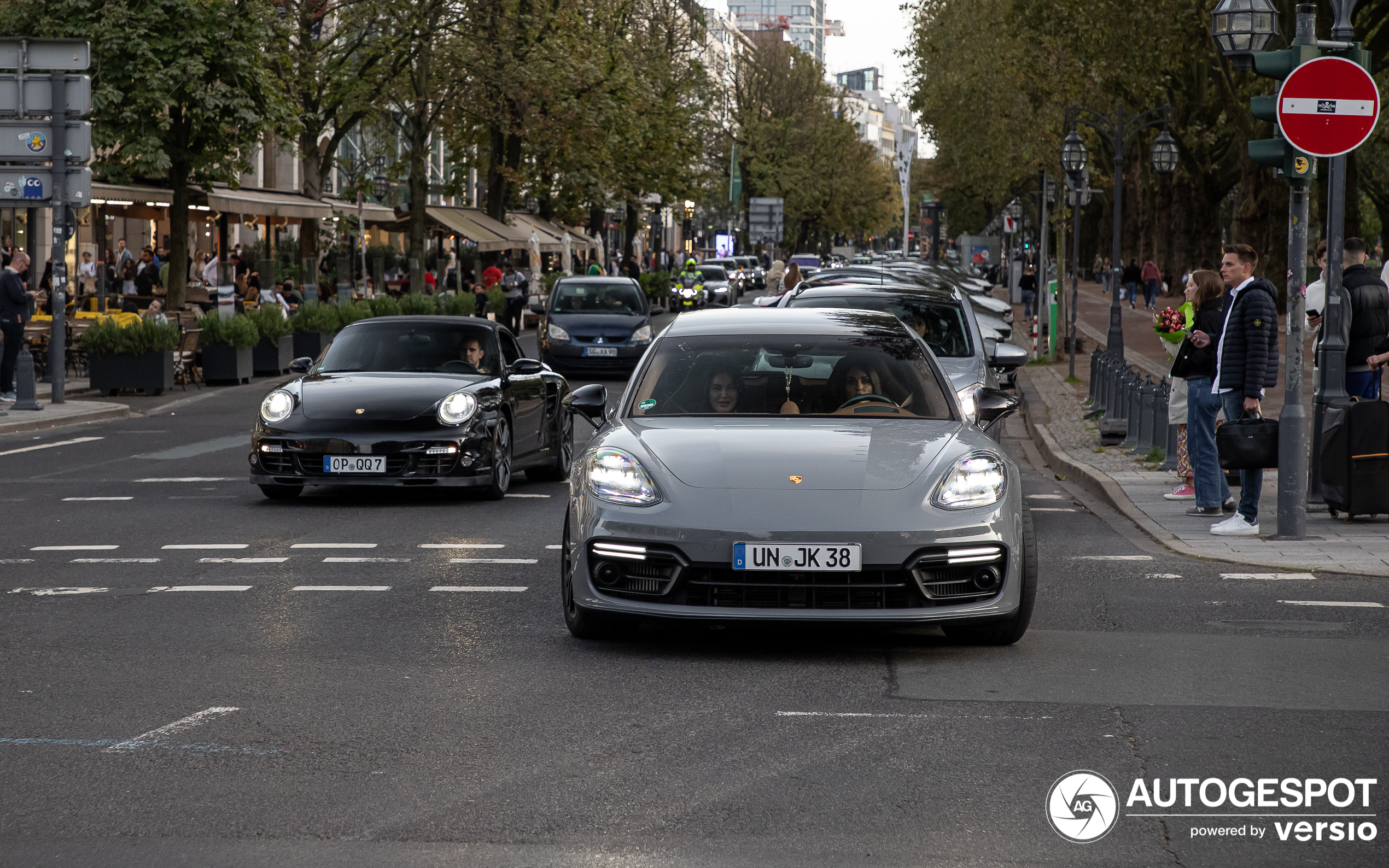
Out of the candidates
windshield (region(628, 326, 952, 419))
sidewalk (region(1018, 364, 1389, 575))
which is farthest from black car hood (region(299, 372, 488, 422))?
sidewalk (region(1018, 364, 1389, 575))

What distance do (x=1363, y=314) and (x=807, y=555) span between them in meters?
7.35

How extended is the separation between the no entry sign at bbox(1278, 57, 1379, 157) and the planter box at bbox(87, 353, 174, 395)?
1825 cm

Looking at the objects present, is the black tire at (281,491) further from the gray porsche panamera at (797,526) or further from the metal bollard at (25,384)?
the metal bollard at (25,384)

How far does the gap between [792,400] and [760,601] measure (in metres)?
1.46

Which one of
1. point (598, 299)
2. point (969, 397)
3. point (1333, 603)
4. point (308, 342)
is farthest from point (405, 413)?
point (308, 342)

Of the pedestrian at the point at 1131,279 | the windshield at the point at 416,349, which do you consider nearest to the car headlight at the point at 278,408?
the windshield at the point at 416,349

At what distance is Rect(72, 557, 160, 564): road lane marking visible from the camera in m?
10.3

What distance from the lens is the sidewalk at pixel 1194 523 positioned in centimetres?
1050

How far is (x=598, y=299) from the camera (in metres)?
31.2

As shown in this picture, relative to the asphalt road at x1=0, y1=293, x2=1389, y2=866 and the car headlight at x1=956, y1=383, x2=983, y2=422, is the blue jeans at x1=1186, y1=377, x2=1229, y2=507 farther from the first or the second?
the asphalt road at x1=0, y1=293, x2=1389, y2=866

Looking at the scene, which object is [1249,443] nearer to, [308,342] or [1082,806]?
[1082,806]

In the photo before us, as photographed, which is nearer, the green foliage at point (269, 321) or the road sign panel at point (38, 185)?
the road sign panel at point (38, 185)

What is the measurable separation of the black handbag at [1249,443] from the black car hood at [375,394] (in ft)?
18.0

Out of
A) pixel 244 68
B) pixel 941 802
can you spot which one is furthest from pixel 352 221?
pixel 941 802
